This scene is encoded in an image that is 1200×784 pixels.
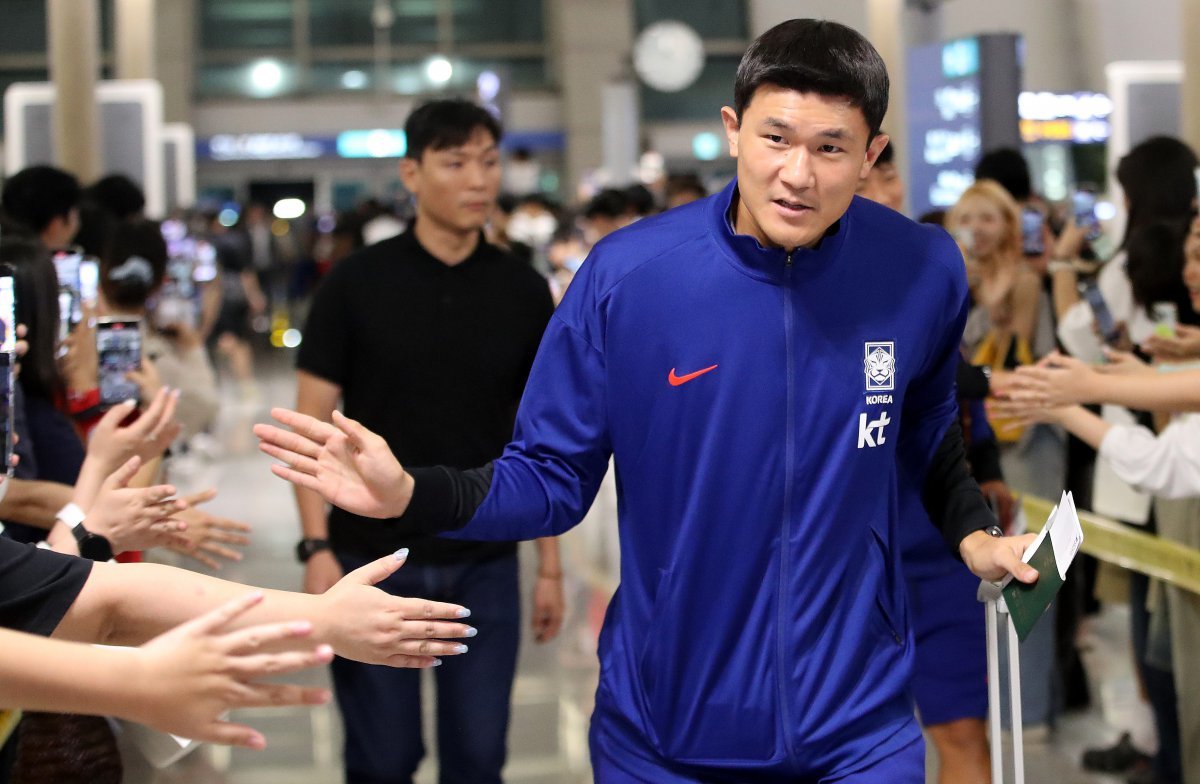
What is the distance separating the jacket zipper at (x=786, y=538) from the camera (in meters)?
2.30

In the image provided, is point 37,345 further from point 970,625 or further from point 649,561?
point 970,625

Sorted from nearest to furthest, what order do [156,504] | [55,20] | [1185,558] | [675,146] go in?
[156,504] → [1185,558] → [55,20] → [675,146]

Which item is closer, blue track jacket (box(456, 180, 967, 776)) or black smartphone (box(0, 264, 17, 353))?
blue track jacket (box(456, 180, 967, 776))

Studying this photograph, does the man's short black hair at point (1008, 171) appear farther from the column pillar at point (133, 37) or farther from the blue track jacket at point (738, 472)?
the column pillar at point (133, 37)

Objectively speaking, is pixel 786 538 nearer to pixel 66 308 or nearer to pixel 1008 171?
pixel 66 308

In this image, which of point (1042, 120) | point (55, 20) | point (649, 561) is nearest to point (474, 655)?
point (649, 561)

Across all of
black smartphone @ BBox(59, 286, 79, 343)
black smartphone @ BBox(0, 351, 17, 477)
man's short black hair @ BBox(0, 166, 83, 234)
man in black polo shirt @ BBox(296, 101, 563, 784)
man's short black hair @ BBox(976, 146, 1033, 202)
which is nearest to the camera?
black smartphone @ BBox(0, 351, 17, 477)

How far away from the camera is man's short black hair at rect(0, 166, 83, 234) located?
602 cm

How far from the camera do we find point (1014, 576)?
7.82 ft

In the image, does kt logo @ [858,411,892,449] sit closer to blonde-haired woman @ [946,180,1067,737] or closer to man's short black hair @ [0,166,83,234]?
blonde-haired woman @ [946,180,1067,737]

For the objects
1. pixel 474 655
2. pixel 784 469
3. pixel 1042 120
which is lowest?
pixel 474 655

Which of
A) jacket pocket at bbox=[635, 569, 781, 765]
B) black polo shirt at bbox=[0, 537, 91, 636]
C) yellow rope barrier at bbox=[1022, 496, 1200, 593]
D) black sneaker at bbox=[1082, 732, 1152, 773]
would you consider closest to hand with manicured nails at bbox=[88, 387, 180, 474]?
black polo shirt at bbox=[0, 537, 91, 636]

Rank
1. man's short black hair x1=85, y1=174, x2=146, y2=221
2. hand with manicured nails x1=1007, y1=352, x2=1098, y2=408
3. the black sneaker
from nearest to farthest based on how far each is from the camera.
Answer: hand with manicured nails x1=1007, y1=352, x2=1098, y2=408
the black sneaker
man's short black hair x1=85, y1=174, x2=146, y2=221

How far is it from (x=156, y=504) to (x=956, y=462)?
145cm
